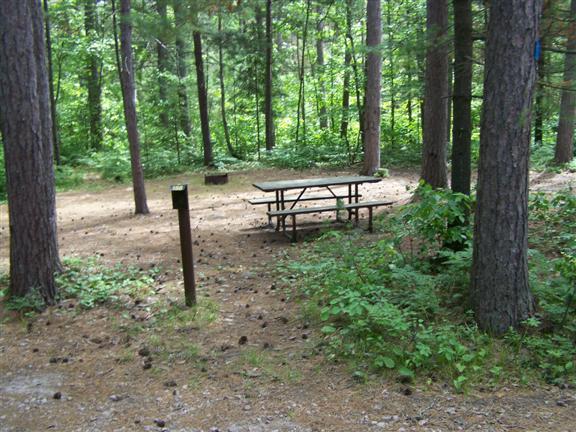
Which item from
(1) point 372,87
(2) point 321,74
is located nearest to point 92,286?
(1) point 372,87

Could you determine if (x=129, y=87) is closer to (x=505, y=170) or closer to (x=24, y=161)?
(x=24, y=161)

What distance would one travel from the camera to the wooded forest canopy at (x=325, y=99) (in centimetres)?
393

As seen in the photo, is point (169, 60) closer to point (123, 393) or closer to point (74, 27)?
point (74, 27)

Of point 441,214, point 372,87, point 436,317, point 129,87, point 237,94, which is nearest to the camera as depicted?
point 436,317

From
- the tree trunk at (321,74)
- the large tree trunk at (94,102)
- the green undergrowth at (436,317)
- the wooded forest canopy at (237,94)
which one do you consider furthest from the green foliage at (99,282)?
the large tree trunk at (94,102)

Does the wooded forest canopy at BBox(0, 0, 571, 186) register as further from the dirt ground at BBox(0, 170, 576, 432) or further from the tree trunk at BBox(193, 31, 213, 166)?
the dirt ground at BBox(0, 170, 576, 432)

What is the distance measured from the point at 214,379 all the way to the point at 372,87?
1186 centimetres

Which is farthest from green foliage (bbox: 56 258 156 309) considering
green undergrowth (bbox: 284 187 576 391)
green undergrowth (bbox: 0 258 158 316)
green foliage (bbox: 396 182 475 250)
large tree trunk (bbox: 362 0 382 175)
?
large tree trunk (bbox: 362 0 382 175)

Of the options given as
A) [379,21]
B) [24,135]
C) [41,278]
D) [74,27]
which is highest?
[74,27]

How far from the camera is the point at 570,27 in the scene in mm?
4875

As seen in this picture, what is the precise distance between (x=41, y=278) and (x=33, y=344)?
1.02 m

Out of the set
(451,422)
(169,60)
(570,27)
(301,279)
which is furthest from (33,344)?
(169,60)

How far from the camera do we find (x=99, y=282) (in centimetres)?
622

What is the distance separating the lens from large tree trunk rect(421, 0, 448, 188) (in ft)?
28.1
